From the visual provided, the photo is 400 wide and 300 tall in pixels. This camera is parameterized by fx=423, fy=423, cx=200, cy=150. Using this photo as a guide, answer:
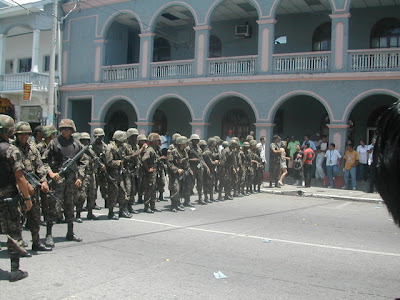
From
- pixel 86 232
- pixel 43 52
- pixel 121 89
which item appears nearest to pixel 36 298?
pixel 86 232

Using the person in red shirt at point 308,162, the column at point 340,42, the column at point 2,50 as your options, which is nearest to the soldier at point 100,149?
the person in red shirt at point 308,162

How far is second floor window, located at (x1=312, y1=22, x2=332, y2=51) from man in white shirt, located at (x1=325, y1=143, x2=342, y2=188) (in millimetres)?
6143

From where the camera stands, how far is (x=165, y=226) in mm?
8328

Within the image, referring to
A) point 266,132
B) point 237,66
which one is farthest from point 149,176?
point 237,66

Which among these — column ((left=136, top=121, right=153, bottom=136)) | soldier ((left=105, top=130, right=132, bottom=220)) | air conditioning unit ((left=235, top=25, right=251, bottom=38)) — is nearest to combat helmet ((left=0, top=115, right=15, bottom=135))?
soldier ((left=105, top=130, right=132, bottom=220))

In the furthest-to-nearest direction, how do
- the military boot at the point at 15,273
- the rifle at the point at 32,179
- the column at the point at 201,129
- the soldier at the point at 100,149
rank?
the column at the point at 201,129, the soldier at the point at 100,149, the rifle at the point at 32,179, the military boot at the point at 15,273

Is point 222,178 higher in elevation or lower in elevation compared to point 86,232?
higher

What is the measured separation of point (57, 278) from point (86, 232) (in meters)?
2.69

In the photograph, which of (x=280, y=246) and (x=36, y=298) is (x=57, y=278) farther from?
(x=280, y=246)

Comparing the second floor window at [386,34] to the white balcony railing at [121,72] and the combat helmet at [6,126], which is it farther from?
the combat helmet at [6,126]

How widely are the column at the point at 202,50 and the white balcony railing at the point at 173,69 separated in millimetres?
463

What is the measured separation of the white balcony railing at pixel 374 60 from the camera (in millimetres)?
15829

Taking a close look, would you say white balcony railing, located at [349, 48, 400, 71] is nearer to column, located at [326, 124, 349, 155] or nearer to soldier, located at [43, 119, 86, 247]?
column, located at [326, 124, 349, 155]

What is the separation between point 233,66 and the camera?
18.8 metres
